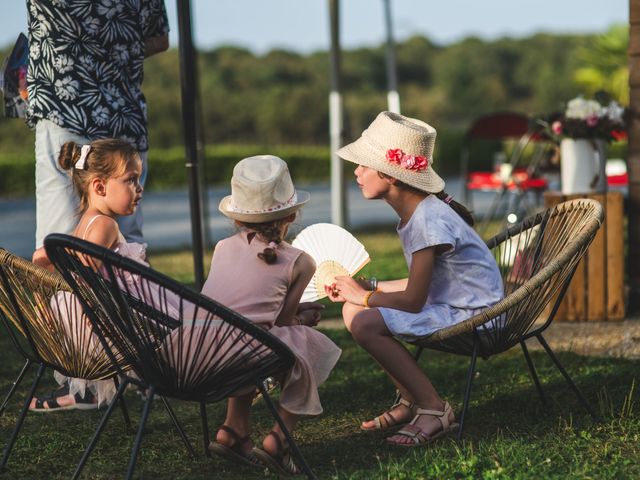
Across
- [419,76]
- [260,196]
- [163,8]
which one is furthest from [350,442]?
[419,76]

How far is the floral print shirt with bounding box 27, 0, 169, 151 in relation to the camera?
12.4ft

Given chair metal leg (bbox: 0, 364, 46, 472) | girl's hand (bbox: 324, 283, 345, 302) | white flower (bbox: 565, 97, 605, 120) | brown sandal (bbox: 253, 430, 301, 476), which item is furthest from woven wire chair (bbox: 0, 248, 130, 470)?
white flower (bbox: 565, 97, 605, 120)

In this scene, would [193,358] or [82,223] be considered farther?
[82,223]

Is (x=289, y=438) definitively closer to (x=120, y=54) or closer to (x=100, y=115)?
(x=100, y=115)

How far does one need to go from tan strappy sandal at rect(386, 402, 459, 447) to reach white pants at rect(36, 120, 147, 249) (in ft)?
4.52

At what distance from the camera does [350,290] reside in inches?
129

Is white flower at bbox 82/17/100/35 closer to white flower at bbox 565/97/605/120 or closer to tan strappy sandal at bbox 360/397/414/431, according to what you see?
tan strappy sandal at bbox 360/397/414/431

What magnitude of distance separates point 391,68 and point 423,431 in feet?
42.3

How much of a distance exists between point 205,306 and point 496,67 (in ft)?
177

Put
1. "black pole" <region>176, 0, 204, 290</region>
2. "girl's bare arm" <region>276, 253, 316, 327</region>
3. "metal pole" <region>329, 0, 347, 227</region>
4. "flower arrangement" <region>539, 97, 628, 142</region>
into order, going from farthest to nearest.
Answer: "metal pole" <region>329, 0, 347, 227</region> → "flower arrangement" <region>539, 97, 628, 142</region> → "black pole" <region>176, 0, 204, 290</region> → "girl's bare arm" <region>276, 253, 316, 327</region>

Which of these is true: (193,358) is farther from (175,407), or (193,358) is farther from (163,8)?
(163,8)

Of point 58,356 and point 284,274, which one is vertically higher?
point 284,274

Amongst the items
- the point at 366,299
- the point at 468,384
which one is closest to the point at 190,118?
the point at 366,299

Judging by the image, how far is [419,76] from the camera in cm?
5472
